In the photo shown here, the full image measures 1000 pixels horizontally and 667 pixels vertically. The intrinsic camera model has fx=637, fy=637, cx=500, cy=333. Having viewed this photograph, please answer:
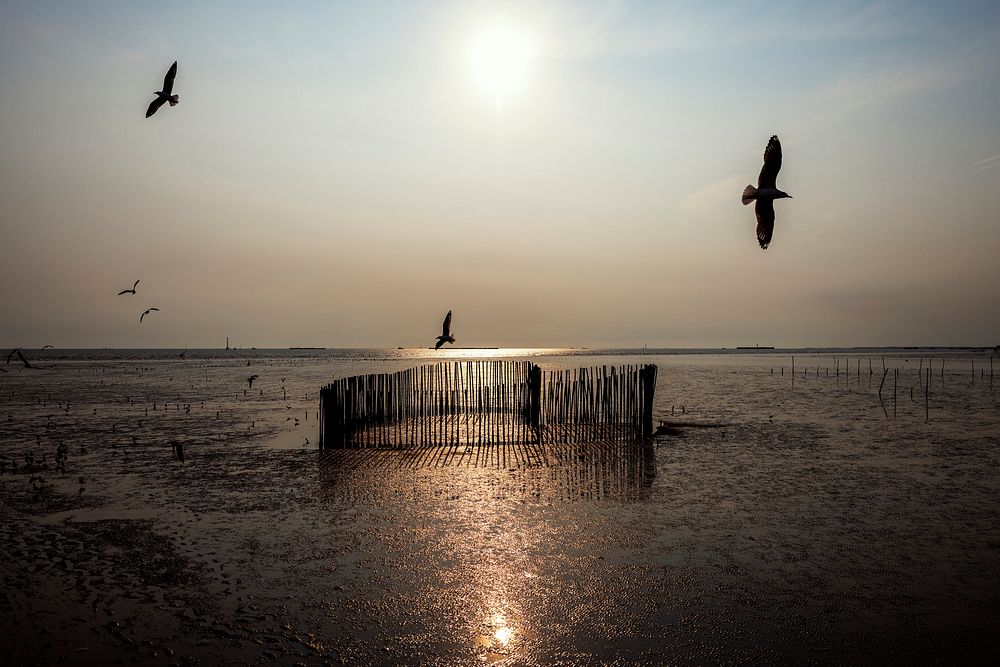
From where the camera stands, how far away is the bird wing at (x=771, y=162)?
Result: 23.4 feet

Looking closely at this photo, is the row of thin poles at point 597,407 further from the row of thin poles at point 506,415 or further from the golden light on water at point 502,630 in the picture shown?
the golden light on water at point 502,630

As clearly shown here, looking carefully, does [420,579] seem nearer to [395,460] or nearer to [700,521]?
[700,521]

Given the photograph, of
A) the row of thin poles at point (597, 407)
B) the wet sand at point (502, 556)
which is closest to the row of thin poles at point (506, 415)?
the row of thin poles at point (597, 407)

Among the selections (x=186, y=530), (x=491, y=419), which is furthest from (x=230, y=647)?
(x=491, y=419)

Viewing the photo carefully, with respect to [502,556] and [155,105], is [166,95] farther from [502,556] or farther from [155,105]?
[502,556]

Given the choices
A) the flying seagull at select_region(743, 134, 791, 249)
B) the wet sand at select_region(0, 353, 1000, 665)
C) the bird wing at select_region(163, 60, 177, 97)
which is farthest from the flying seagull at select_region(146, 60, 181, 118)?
the flying seagull at select_region(743, 134, 791, 249)

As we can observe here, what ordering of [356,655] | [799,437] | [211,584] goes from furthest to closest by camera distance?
[799,437] → [211,584] → [356,655]

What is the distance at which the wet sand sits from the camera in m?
4.98

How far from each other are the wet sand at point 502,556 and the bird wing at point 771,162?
4176 mm

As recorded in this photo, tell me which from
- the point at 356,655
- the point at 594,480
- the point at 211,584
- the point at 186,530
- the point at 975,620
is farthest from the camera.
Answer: the point at 594,480

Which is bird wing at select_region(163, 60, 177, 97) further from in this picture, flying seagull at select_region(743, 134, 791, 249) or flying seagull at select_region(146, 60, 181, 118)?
flying seagull at select_region(743, 134, 791, 249)

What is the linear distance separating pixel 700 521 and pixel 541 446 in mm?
5544

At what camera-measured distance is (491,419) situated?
1788 cm

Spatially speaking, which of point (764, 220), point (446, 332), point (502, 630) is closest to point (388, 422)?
point (446, 332)
